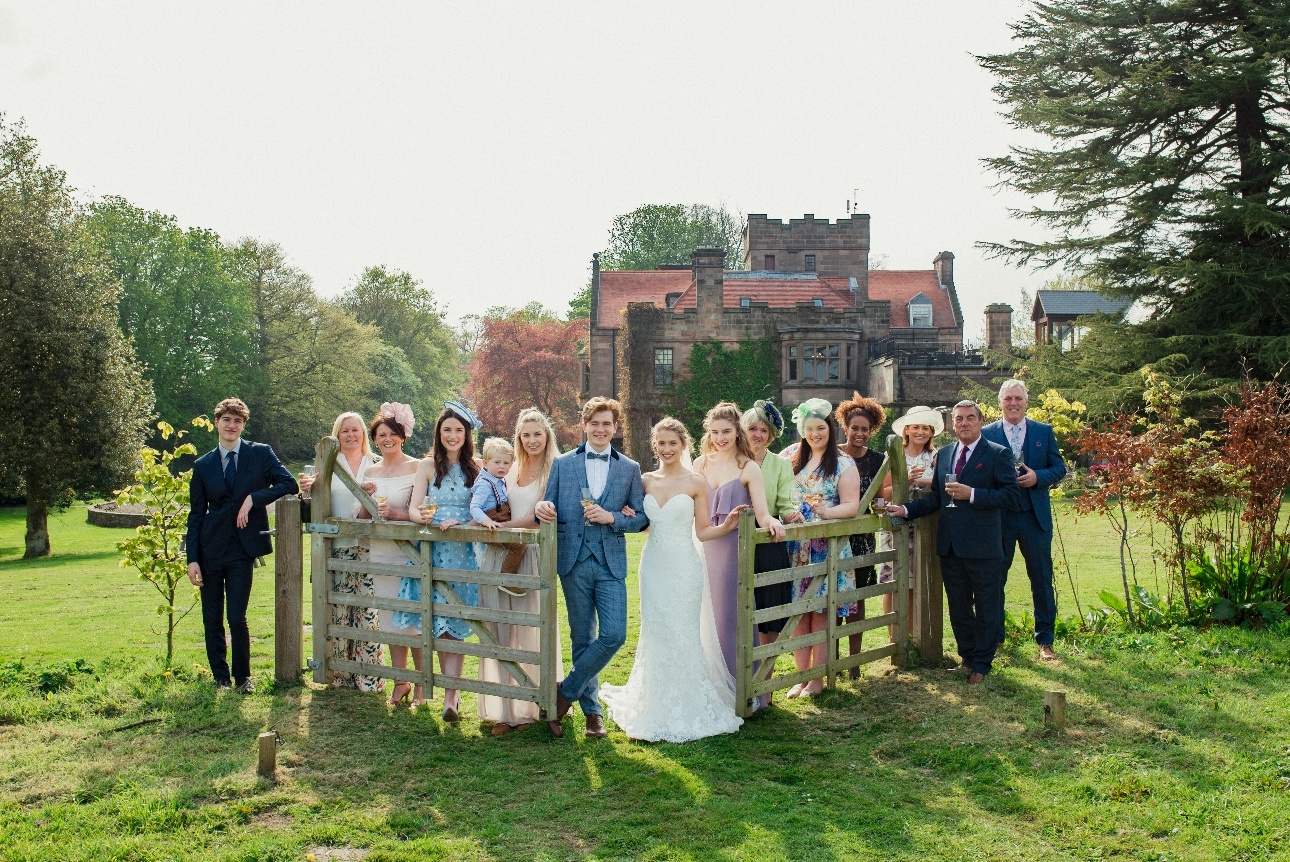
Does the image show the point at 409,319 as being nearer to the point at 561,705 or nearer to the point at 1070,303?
the point at 1070,303

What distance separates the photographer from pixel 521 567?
267 inches

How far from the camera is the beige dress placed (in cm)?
670

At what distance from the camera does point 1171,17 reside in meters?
25.4

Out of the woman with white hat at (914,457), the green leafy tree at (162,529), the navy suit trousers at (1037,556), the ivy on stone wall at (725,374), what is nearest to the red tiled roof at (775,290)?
the ivy on stone wall at (725,374)

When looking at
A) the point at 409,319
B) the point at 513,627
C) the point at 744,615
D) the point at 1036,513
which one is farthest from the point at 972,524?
the point at 409,319

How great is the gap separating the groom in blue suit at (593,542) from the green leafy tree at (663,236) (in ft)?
210

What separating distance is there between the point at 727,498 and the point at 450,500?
1962 millimetres

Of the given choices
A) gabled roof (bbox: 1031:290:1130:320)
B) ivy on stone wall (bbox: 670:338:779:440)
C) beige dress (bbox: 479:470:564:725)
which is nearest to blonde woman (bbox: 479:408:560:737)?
beige dress (bbox: 479:470:564:725)

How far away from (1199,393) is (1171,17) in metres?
10.6

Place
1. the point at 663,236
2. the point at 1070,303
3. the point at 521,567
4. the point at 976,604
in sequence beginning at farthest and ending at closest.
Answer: the point at 663,236, the point at 1070,303, the point at 976,604, the point at 521,567

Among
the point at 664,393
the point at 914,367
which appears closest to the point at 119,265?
the point at 664,393

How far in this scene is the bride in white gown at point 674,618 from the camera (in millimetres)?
6430

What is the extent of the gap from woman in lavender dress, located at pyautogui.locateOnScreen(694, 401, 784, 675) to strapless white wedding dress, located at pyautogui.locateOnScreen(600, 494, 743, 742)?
0.33m

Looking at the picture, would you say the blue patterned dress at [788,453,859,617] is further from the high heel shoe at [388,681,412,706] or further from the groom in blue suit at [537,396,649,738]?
the high heel shoe at [388,681,412,706]
